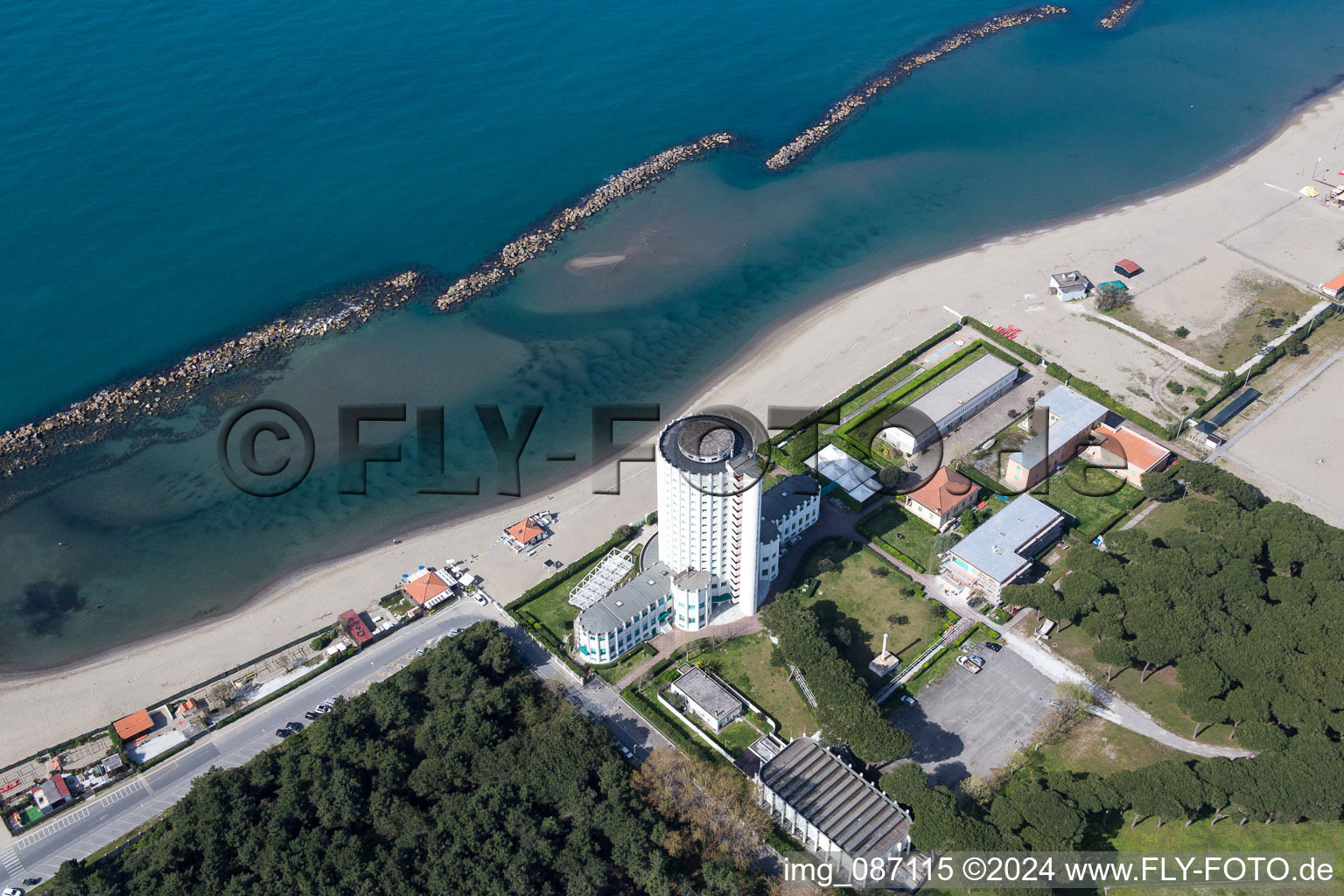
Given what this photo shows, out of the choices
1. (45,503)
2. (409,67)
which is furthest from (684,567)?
(409,67)

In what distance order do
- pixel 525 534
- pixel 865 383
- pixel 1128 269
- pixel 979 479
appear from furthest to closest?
1. pixel 1128 269
2. pixel 865 383
3. pixel 979 479
4. pixel 525 534

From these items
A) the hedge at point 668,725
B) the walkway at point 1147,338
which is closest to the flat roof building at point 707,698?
the hedge at point 668,725

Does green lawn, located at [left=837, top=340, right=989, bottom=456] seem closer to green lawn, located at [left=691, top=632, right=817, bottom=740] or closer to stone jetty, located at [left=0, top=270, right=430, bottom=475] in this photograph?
green lawn, located at [left=691, top=632, right=817, bottom=740]

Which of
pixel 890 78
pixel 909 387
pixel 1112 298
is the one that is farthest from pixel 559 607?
pixel 890 78

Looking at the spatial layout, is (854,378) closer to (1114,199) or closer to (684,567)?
(684,567)

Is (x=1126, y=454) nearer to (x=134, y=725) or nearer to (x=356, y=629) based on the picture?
(x=356, y=629)

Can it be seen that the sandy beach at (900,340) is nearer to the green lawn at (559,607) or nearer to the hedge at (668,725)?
the green lawn at (559,607)
